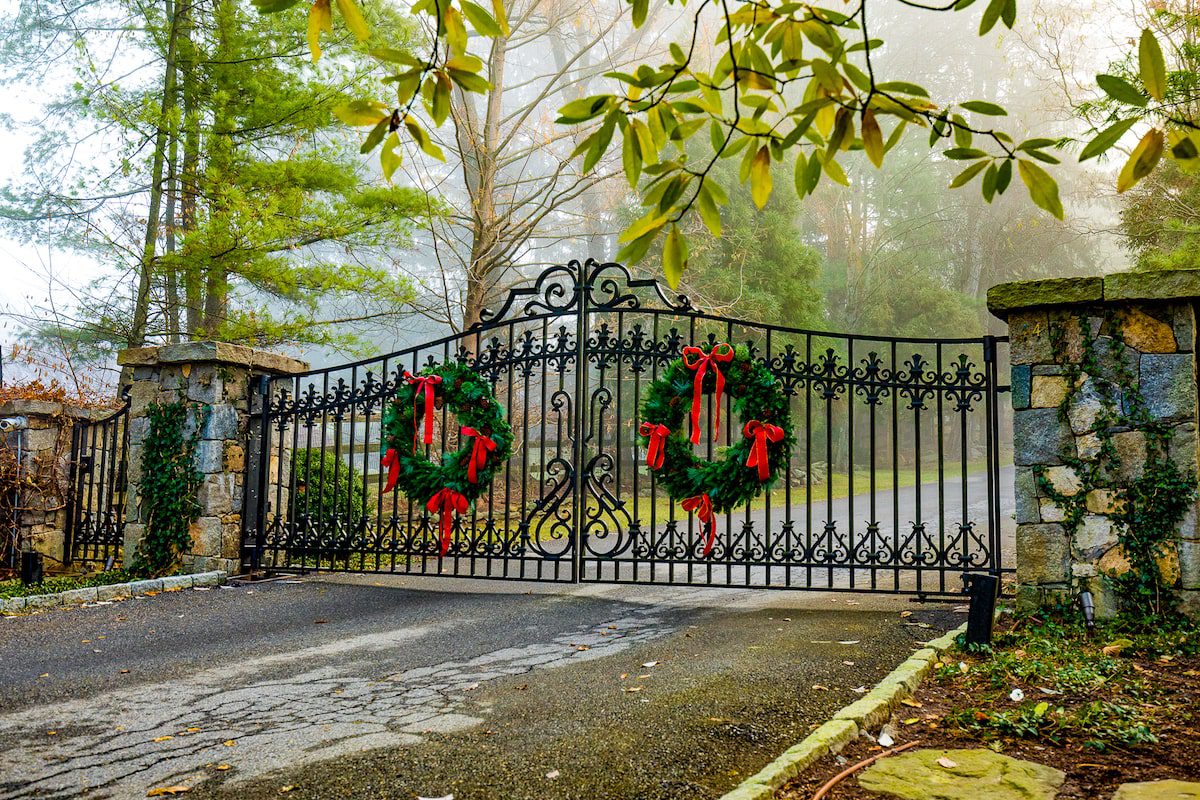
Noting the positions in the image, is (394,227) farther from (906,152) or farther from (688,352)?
(906,152)

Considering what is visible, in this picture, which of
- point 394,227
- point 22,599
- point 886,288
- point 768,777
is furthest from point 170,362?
point 886,288

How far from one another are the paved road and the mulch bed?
30 cm

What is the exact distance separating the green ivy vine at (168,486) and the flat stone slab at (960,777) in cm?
629

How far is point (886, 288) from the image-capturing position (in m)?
24.8

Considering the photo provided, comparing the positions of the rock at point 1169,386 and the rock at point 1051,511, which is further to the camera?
the rock at point 1051,511

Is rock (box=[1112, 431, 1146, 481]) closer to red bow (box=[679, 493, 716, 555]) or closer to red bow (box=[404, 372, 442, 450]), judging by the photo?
red bow (box=[679, 493, 716, 555])

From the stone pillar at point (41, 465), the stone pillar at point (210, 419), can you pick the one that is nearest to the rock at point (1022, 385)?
the stone pillar at point (210, 419)

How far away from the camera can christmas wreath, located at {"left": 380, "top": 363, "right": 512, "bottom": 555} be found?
6508mm

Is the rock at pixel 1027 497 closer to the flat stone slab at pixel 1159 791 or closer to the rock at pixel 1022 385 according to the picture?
the rock at pixel 1022 385

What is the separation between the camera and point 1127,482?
491 cm

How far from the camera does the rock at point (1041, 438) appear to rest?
506 centimetres

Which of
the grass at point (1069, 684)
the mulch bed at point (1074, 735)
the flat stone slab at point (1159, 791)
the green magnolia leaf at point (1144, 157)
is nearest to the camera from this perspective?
the green magnolia leaf at point (1144, 157)

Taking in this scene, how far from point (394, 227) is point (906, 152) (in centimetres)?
2174

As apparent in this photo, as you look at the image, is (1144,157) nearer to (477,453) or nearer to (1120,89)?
(1120,89)
